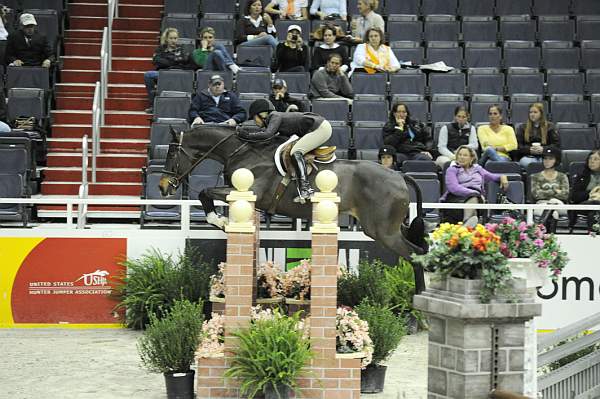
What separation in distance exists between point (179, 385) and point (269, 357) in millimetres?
1110

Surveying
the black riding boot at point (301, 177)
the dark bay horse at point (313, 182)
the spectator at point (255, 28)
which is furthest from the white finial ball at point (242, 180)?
the spectator at point (255, 28)

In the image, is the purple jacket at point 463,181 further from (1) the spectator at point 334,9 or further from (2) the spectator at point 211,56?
(1) the spectator at point 334,9

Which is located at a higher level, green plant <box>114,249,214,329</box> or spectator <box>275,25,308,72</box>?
spectator <box>275,25,308,72</box>

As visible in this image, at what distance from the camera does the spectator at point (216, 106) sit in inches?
627

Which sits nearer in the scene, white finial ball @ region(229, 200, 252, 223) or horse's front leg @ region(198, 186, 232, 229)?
white finial ball @ region(229, 200, 252, 223)

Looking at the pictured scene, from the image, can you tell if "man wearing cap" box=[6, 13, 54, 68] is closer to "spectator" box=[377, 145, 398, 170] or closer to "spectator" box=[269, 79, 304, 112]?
"spectator" box=[269, 79, 304, 112]

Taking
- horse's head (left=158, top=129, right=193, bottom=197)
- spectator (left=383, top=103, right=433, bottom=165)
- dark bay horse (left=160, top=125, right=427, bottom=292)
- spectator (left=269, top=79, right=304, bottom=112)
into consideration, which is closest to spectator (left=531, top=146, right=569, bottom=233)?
spectator (left=383, top=103, right=433, bottom=165)

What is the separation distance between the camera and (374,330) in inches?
427

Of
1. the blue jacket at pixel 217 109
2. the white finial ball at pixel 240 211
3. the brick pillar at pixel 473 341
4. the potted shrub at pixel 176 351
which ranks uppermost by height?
the blue jacket at pixel 217 109

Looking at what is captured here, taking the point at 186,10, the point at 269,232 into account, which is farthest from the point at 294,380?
the point at 186,10

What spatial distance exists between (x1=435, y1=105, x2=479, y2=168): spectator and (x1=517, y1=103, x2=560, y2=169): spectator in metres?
0.69

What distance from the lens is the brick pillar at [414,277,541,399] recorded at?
7039 millimetres

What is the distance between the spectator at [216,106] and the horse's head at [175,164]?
8.51 ft

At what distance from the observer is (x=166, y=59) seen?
702 inches
